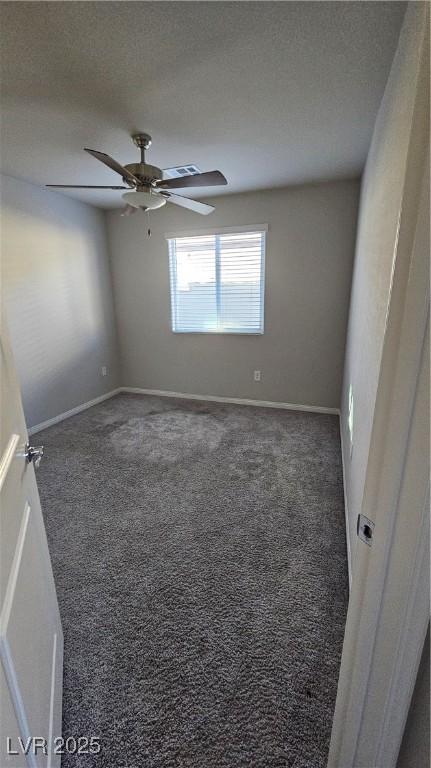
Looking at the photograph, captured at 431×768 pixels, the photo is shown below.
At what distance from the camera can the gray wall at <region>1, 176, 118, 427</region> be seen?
3.14m

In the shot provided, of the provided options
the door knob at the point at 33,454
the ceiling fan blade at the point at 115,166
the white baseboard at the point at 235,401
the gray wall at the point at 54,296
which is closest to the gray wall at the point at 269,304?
the white baseboard at the point at 235,401

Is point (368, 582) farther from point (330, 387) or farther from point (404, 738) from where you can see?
point (330, 387)

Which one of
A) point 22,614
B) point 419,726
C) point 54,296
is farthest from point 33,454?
point 54,296

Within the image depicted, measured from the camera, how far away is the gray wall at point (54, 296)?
3.14 m

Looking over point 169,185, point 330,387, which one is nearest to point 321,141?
point 169,185

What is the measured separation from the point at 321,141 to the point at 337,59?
0.88m

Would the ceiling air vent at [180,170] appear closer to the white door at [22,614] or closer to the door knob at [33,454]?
the white door at [22,614]

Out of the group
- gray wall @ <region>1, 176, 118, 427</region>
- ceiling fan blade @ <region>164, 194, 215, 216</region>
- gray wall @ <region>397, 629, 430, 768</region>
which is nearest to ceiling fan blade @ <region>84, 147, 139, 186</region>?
ceiling fan blade @ <region>164, 194, 215, 216</region>

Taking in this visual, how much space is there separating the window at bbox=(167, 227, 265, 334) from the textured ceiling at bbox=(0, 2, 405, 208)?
1.13m

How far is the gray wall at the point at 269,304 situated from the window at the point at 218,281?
0.11 metres

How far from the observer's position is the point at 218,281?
3961 millimetres

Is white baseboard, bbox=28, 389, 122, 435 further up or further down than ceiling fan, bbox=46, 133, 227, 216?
further down

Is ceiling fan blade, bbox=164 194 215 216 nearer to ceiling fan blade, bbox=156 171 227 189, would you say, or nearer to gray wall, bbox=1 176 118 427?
ceiling fan blade, bbox=156 171 227 189

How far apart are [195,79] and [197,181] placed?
1.80ft
